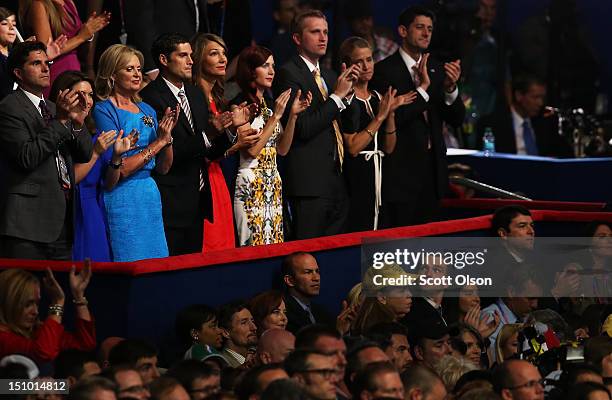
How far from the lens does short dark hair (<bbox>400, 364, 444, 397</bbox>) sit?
847 cm

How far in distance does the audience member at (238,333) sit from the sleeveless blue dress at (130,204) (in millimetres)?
914

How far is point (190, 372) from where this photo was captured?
8.16 m

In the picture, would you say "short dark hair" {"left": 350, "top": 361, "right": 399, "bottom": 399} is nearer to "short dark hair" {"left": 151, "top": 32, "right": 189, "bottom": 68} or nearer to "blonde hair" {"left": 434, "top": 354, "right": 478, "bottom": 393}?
→ "blonde hair" {"left": 434, "top": 354, "right": 478, "bottom": 393}

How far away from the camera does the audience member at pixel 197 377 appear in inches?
319

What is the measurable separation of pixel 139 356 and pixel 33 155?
1.49 m

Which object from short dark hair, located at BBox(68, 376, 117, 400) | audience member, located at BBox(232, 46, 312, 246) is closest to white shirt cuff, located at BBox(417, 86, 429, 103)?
audience member, located at BBox(232, 46, 312, 246)

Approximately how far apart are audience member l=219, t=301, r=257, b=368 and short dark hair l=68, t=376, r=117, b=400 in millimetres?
1825

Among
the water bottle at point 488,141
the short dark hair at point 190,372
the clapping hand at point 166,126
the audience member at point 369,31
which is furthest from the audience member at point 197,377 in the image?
the water bottle at point 488,141

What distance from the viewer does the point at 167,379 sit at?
311 inches

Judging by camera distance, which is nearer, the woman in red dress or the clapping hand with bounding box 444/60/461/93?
the woman in red dress

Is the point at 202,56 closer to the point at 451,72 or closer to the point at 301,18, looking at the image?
the point at 301,18

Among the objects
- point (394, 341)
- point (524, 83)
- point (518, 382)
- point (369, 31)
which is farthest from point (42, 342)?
point (524, 83)

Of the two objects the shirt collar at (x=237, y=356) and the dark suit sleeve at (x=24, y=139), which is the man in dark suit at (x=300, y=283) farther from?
the dark suit sleeve at (x=24, y=139)

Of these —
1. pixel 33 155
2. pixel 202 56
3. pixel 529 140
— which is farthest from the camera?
pixel 529 140
